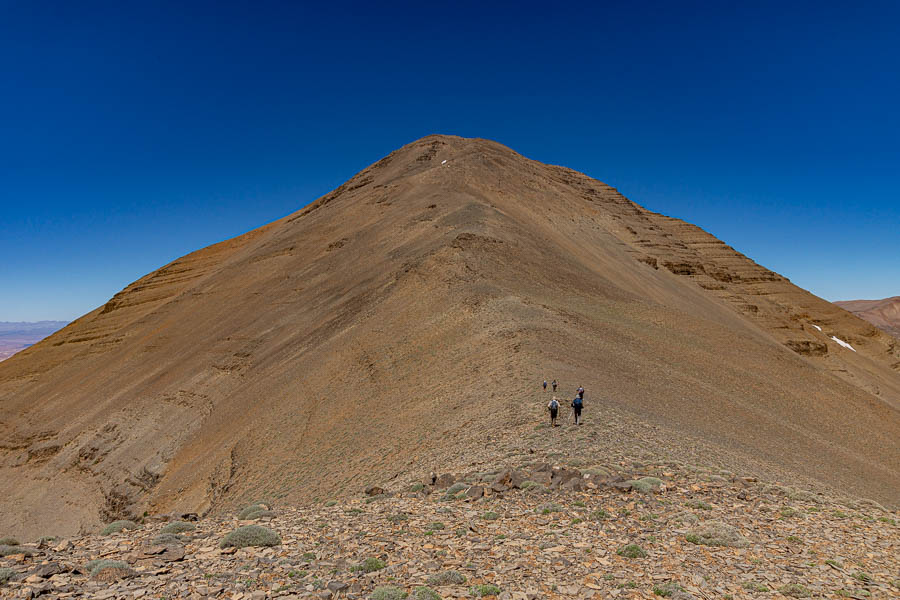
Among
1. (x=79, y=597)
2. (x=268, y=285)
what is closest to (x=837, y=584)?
(x=79, y=597)

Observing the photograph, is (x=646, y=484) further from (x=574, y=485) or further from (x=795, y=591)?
(x=795, y=591)

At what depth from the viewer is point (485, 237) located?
36.9 metres

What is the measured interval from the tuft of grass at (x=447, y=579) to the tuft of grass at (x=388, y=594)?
490 millimetres

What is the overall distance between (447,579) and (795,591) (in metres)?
4.47

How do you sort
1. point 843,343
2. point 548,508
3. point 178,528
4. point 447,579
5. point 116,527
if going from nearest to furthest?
1. point 447,579
2. point 178,528
3. point 548,508
4. point 116,527
5. point 843,343

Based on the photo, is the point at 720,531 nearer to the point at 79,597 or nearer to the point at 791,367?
the point at 79,597

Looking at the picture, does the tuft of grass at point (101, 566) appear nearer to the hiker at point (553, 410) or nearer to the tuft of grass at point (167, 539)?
the tuft of grass at point (167, 539)

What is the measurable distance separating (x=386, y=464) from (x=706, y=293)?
47550 mm

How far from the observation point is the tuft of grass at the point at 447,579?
7520 mm

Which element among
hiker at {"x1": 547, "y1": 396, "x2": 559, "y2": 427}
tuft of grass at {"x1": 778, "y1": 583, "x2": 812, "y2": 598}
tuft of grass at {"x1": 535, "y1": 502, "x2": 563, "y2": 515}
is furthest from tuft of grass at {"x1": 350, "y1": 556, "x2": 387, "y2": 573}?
hiker at {"x1": 547, "y1": 396, "x2": 559, "y2": 427}

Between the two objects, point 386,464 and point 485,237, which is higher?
point 485,237

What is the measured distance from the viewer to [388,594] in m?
7.15

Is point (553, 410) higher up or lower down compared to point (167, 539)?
higher up

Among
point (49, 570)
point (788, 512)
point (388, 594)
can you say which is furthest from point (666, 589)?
point (49, 570)
